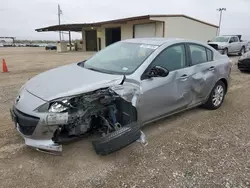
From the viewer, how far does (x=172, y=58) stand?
376cm

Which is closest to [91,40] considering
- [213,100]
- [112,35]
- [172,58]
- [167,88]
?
[112,35]

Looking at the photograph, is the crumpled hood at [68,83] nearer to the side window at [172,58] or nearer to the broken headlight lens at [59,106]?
the broken headlight lens at [59,106]

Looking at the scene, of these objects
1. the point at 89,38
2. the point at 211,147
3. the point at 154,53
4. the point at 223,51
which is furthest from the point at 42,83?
the point at 89,38

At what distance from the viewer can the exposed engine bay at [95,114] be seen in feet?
9.11

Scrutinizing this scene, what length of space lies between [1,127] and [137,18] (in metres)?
16.2

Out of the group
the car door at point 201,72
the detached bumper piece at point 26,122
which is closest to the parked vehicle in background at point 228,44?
the car door at point 201,72

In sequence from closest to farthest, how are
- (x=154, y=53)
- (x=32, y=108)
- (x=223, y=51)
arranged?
(x=32, y=108) < (x=154, y=53) < (x=223, y=51)

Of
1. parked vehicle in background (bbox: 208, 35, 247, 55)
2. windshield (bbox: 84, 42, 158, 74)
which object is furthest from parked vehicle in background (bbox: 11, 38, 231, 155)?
parked vehicle in background (bbox: 208, 35, 247, 55)

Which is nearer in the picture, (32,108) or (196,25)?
(32,108)

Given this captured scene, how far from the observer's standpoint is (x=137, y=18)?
18.1m

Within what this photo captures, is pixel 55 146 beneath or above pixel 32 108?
beneath

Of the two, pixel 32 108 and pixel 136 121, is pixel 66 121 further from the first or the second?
pixel 136 121

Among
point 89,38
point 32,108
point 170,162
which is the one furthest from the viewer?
point 89,38

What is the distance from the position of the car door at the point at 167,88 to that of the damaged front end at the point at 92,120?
216 millimetres
